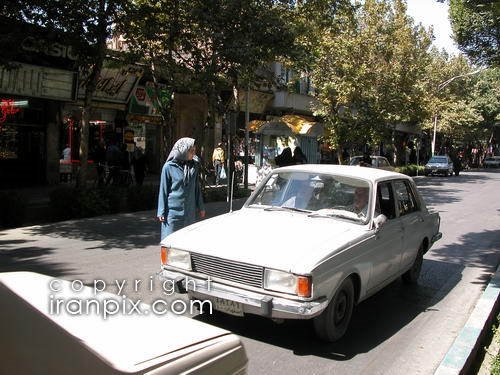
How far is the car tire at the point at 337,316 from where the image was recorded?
14.9 ft

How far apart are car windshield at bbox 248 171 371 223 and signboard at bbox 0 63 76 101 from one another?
12.8 metres

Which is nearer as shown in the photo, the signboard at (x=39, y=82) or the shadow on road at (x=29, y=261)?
the shadow on road at (x=29, y=261)

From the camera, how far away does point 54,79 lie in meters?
17.2

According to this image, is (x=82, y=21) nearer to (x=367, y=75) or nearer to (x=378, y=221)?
(x=378, y=221)

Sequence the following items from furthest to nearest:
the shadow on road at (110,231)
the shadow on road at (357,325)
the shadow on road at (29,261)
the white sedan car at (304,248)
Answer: the shadow on road at (110,231) < the shadow on road at (29,261) < the shadow on road at (357,325) < the white sedan car at (304,248)

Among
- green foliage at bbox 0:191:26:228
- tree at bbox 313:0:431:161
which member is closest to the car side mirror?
green foliage at bbox 0:191:26:228

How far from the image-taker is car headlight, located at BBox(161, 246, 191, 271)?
15.6ft

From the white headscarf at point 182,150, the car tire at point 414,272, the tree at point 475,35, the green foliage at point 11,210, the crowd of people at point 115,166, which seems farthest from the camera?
the tree at point 475,35

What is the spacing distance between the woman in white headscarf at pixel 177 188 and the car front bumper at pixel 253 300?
5.24ft

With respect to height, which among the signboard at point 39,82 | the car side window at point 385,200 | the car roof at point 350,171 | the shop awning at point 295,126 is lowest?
the car side window at point 385,200

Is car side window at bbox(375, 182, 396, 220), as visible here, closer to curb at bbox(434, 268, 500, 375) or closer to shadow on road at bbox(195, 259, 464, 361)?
shadow on road at bbox(195, 259, 464, 361)

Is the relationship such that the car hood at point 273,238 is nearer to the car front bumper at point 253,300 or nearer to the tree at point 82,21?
the car front bumper at point 253,300

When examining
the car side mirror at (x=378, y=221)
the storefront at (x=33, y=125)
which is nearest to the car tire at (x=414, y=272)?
the car side mirror at (x=378, y=221)

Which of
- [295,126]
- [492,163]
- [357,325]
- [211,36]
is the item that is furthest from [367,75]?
[492,163]
